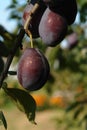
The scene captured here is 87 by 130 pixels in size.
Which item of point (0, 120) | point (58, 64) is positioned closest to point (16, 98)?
point (0, 120)

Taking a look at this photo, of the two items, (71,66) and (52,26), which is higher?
(52,26)

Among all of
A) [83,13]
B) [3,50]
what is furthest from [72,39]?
[3,50]

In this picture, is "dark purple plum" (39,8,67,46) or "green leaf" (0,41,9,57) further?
"green leaf" (0,41,9,57)

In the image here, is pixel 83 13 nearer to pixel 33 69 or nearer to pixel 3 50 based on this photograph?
pixel 3 50

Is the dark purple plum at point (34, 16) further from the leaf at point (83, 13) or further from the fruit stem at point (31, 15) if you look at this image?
the leaf at point (83, 13)

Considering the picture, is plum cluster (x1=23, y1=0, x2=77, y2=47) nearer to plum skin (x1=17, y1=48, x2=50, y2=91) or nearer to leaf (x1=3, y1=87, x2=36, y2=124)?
plum skin (x1=17, y1=48, x2=50, y2=91)

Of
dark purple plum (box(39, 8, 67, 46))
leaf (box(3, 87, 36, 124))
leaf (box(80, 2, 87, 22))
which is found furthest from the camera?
leaf (box(80, 2, 87, 22))

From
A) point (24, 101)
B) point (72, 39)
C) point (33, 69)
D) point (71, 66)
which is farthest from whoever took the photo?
point (71, 66)

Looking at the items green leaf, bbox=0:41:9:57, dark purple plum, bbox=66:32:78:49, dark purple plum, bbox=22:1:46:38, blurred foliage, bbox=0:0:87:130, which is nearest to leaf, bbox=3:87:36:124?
green leaf, bbox=0:41:9:57

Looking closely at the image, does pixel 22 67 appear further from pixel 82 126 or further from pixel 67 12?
pixel 82 126
